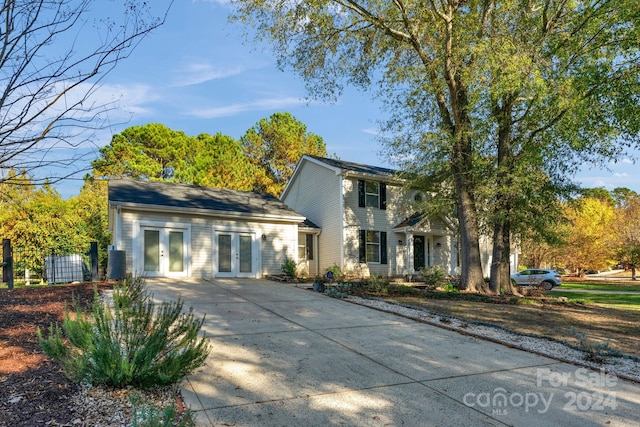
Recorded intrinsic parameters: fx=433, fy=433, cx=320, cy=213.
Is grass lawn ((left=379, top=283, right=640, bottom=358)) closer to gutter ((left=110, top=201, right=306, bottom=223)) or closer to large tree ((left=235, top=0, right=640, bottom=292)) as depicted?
large tree ((left=235, top=0, right=640, bottom=292))

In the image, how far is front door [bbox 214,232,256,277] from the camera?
56.9ft

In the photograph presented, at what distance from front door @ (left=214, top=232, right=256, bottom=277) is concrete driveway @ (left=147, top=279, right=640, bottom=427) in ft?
31.1

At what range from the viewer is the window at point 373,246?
67.8 ft

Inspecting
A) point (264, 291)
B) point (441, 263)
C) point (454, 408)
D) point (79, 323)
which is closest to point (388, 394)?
point (454, 408)

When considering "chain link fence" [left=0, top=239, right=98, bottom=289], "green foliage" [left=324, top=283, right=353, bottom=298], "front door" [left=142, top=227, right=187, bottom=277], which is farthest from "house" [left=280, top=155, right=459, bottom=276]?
"chain link fence" [left=0, top=239, right=98, bottom=289]

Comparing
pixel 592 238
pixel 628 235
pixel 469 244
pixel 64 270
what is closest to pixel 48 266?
pixel 64 270

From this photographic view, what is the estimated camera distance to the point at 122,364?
403 centimetres

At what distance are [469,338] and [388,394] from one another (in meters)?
3.35

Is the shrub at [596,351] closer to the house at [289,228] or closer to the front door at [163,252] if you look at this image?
the house at [289,228]

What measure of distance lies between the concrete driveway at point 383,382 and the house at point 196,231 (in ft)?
28.7

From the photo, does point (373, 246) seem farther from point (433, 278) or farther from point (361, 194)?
point (433, 278)

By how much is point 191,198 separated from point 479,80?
11800mm

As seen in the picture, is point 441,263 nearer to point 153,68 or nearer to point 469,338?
point 469,338

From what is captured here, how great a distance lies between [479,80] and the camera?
13.3 metres
